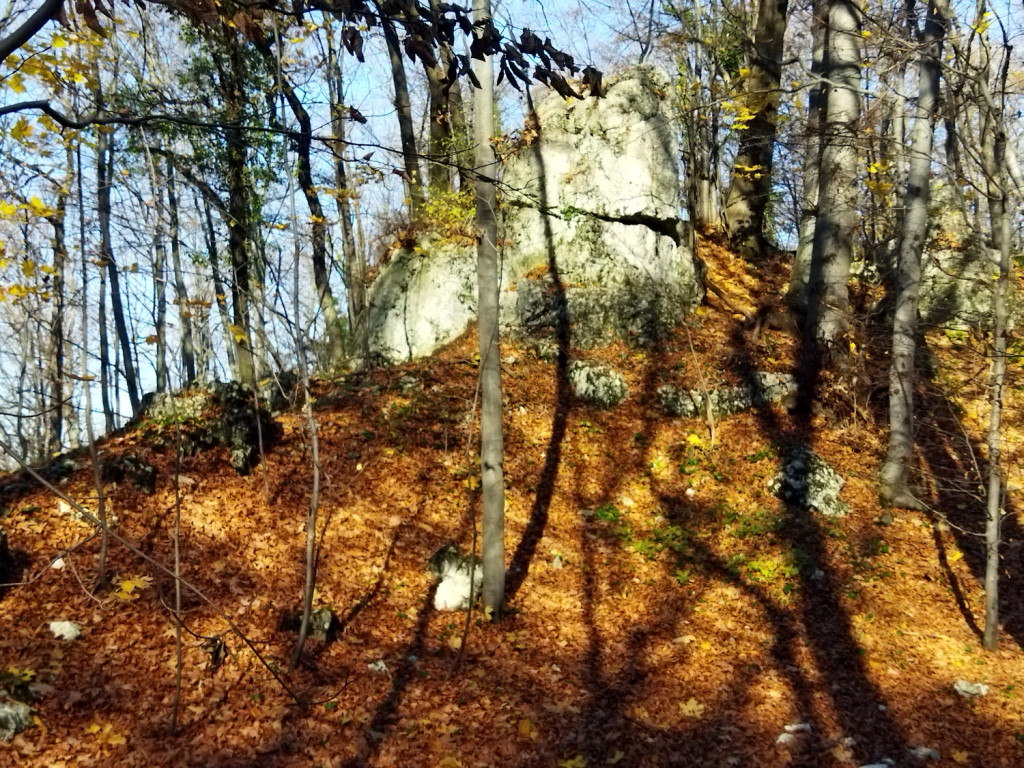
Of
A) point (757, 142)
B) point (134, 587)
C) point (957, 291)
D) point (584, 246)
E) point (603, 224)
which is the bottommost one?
point (134, 587)

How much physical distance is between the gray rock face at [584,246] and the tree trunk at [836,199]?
2595 mm

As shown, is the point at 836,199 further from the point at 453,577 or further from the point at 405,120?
the point at 405,120

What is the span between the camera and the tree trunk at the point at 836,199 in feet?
30.5

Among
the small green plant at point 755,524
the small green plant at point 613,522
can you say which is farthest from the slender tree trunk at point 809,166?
the small green plant at point 613,522

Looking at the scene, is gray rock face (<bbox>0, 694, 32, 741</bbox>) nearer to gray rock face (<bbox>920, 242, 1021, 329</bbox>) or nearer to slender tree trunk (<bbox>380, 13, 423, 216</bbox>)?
slender tree trunk (<bbox>380, 13, 423, 216</bbox>)

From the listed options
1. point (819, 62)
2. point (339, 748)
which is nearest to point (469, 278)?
point (819, 62)

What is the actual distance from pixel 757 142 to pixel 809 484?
851 centimetres

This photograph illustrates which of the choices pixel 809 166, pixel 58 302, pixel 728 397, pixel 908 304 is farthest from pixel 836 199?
pixel 58 302

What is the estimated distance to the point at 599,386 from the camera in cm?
1070

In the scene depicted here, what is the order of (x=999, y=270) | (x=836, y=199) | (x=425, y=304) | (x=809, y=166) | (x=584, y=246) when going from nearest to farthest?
(x=999, y=270), (x=836, y=199), (x=584, y=246), (x=425, y=304), (x=809, y=166)

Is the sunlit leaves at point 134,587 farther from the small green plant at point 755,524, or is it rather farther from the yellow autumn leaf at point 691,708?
the small green plant at point 755,524

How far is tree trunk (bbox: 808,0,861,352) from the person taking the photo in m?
9.29

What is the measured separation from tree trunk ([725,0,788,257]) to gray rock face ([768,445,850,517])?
22.2 ft

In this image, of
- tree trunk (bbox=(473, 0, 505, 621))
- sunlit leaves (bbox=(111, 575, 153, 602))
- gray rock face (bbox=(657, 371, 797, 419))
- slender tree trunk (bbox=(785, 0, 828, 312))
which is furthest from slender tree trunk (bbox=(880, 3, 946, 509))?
sunlit leaves (bbox=(111, 575, 153, 602))
